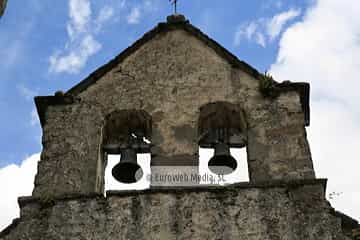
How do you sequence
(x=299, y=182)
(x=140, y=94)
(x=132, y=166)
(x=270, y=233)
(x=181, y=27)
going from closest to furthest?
1. (x=270, y=233)
2. (x=299, y=182)
3. (x=132, y=166)
4. (x=140, y=94)
5. (x=181, y=27)

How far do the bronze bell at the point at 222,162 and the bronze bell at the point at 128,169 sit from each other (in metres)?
0.78

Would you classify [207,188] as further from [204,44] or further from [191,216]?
[204,44]

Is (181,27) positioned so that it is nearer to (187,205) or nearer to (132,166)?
(132,166)

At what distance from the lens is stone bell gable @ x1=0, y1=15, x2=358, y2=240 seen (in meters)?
7.05

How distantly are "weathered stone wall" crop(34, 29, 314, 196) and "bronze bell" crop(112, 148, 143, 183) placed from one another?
177mm

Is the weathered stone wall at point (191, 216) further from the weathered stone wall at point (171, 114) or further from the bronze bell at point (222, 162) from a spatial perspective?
the bronze bell at point (222, 162)

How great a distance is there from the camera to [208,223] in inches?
276

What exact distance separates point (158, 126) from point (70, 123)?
98 centimetres

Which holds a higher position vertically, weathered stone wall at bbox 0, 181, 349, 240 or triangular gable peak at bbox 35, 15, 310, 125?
triangular gable peak at bbox 35, 15, 310, 125

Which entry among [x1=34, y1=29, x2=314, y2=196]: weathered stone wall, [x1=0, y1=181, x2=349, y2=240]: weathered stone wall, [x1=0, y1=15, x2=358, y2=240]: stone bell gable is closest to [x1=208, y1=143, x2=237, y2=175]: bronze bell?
[x1=0, y1=15, x2=358, y2=240]: stone bell gable

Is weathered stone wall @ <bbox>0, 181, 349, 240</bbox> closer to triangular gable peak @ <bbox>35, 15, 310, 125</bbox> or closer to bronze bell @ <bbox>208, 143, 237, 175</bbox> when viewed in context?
bronze bell @ <bbox>208, 143, 237, 175</bbox>

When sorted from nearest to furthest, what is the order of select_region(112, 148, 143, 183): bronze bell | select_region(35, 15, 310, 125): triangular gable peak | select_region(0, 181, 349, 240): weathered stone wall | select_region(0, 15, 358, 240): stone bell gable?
select_region(0, 181, 349, 240): weathered stone wall, select_region(0, 15, 358, 240): stone bell gable, select_region(112, 148, 143, 183): bronze bell, select_region(35, 15, 310, 125): triangular gable peak

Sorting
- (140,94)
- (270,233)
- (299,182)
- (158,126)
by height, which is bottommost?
(270,233)

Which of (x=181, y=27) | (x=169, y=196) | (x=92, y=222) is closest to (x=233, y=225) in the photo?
(x=169, y=196)
